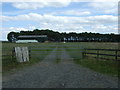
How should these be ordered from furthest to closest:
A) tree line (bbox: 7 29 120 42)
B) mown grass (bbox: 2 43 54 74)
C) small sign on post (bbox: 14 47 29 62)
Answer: tree line (bbox: 7 29 120 42) < small sign on post (bbox: 14 47 29 62) < mown grass (bbox: 2 43 54 74)

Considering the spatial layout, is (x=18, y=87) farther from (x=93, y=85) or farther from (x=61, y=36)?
(x=61, y=36)

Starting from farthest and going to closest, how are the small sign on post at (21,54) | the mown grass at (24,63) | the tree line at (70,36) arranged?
the tree line at (70,36) → the small sign on post at (21,54) → the mown grass at (24,63)

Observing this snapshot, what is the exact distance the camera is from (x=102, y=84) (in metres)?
7.01

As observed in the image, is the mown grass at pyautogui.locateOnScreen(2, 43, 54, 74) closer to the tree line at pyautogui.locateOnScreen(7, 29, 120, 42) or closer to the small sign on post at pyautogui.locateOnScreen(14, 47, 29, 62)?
the small sign on post at pyautogui.locateOnScreen(14, 47, 29, 62)

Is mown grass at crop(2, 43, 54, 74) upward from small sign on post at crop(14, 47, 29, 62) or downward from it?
downward

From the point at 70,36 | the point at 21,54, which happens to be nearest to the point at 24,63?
the point at 21,54

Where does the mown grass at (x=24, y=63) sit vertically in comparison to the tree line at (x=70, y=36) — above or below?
below

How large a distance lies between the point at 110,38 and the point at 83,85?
13917cm

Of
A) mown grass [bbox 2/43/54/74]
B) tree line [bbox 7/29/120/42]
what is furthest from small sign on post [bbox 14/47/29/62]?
tree line [bbox 7/29/120/42]

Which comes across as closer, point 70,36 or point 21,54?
point 21,54

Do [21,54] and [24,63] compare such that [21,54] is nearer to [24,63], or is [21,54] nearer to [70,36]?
[24,63]

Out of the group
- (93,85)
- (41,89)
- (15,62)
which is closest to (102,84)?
(93,85)

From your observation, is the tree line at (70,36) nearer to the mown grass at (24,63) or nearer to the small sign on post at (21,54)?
the mown grass at (24,63)

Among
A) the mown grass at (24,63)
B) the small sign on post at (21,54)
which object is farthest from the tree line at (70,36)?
the small sign on post at (21,54)
